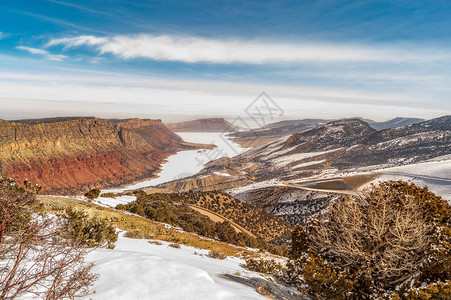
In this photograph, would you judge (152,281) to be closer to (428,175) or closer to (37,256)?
(37,256)

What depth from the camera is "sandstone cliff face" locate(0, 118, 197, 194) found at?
103m

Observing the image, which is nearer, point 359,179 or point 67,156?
point 359,179

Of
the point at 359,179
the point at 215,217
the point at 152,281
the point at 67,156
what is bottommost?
the point at 215,217

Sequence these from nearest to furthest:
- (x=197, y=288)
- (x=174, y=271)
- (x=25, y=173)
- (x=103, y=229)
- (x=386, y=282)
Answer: (x=197, y=288) < (x=174, y=271) < (x=386, y=282) < (x=103, y=229) < (x=25, y=173)

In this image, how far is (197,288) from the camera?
5418 millimetres

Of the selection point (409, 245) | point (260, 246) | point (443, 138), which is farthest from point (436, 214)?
point (443, 138)

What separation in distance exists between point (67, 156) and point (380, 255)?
146 meters

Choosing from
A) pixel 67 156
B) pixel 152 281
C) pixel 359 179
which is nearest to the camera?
pixel 152 281

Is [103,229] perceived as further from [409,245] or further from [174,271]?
[409,245]

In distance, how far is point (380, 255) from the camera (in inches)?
305

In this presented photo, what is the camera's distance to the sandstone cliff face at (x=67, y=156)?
102562 millimetres

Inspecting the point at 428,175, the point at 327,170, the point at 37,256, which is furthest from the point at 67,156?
the point at 428,175

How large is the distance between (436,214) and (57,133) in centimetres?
15455

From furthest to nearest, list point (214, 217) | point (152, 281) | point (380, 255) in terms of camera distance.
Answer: point (214, 217) → point (380, 255) → point (152, 281)
